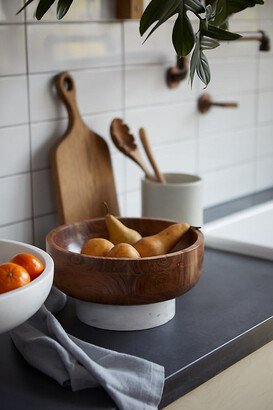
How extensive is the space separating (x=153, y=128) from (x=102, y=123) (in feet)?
0.63

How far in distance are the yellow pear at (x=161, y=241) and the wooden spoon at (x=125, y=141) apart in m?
0.38

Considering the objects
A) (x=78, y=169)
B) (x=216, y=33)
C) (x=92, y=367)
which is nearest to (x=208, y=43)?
(x=216, y=33)

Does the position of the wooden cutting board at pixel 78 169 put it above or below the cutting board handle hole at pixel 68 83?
below

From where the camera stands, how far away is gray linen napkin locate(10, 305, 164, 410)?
111 centimetres

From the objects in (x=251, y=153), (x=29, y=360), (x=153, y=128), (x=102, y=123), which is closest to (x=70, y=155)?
(x=102, y=123)

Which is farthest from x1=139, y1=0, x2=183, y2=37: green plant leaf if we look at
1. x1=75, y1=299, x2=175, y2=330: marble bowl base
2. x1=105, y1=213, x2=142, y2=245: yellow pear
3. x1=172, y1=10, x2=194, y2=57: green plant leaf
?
x1=75, y1=299, x2=175, y2=330: marble bowl base

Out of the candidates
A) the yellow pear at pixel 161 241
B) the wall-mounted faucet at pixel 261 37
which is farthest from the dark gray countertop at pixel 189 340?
the wall-mounted faucet at pixel 261 37

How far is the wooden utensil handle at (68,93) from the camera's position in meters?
1.66

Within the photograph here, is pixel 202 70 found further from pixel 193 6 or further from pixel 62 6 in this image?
pixel 62 6

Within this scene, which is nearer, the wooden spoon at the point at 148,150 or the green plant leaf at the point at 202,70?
the green plant leaf at the point at 202,70

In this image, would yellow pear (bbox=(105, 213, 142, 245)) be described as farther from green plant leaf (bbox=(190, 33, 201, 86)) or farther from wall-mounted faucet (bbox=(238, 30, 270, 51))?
wall-mounted faucet (bbox=(238, 30, 270, 51))

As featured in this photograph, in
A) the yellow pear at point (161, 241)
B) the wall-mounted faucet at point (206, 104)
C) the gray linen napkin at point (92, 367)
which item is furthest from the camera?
the wall-mounted faucet at point (206, 104)

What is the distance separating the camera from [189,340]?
1297 millimetres

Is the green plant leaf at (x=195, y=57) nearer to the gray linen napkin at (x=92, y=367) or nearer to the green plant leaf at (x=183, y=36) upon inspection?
the green plant leaf at (x=183, y=36)
